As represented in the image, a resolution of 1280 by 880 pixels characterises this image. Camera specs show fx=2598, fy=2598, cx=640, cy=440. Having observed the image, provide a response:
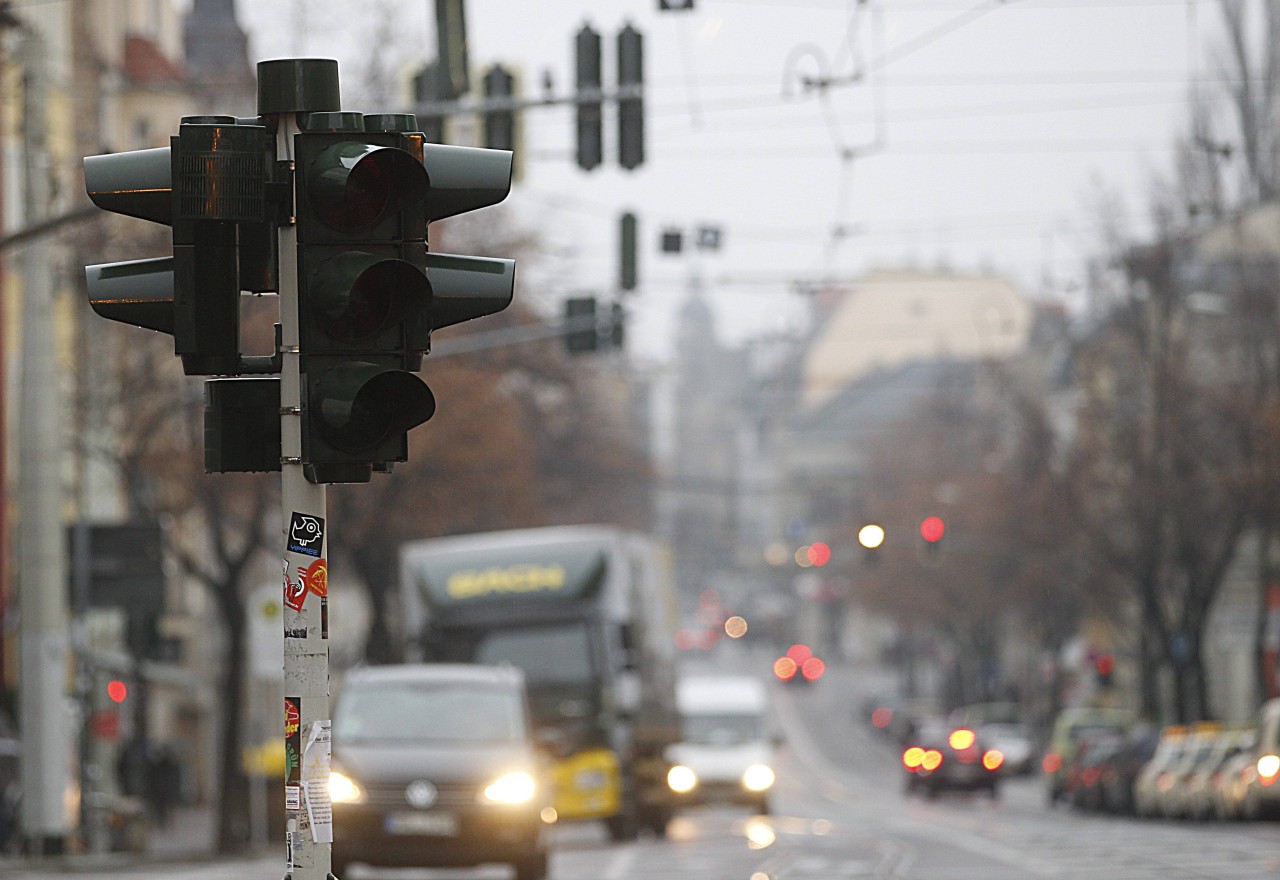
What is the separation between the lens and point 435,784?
61.0 feet

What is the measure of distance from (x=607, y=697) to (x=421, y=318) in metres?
20.7

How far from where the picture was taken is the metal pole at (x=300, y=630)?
7.72m

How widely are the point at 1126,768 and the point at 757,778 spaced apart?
6821mm

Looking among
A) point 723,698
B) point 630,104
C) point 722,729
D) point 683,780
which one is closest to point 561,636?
point 630,104

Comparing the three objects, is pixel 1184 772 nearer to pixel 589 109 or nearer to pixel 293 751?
pixel 589 109

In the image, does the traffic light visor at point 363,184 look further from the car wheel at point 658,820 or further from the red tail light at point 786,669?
the red tail light at point 786,669

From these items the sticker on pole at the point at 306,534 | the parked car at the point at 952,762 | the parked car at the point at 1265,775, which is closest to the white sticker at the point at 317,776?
the sticker on pole at the point at 306,534

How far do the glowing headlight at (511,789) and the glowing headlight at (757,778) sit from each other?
23098 mm

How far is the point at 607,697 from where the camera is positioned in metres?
28.3

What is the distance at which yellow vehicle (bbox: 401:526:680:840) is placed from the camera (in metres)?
28.0

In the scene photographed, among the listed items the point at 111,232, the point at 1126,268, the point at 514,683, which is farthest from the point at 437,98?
the point at 1126,268

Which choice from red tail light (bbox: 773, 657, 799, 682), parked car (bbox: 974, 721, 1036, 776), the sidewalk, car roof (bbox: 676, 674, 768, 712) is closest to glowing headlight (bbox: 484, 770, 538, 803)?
the sidewalk

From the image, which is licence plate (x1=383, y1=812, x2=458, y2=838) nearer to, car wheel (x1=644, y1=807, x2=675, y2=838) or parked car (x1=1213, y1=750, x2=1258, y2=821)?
car wheel (x1=644, y1=807, x2=675, y2=838)

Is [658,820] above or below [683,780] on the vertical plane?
above
